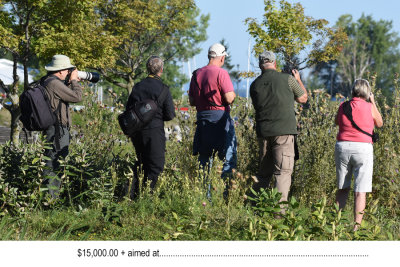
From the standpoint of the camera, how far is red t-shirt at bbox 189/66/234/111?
18.8ft

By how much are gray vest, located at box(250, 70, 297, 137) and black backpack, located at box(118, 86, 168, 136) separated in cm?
119

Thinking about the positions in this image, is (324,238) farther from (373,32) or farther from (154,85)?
(373,32)

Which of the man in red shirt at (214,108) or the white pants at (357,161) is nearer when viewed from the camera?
the white pants at (357,161)

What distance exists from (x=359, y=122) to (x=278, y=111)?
80cm

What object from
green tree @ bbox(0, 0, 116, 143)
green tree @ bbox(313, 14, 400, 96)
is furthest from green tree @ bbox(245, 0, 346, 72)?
green tree @ bbox(313, 14, 400, 96)

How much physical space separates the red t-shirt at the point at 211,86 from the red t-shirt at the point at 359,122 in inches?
51.5

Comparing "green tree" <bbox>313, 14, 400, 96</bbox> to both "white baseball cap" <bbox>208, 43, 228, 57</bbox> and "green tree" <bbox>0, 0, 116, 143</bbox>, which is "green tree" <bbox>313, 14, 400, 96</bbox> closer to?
"green tree" <bbox>0, 0, 116, 143</bbox>

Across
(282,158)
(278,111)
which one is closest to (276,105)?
(278,111)

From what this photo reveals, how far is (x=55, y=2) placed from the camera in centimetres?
1389

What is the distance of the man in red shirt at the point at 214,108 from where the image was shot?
577cm

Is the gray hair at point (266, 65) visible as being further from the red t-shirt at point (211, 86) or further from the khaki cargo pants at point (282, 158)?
the khaki cargo pants at point (282, 158)

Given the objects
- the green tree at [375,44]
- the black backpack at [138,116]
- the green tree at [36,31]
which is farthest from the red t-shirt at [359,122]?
the green tree at [375,44]

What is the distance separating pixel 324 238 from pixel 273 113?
1.75 meters

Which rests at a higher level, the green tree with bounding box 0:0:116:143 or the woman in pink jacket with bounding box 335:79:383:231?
the green tree with bounding box 0:0:116:143
